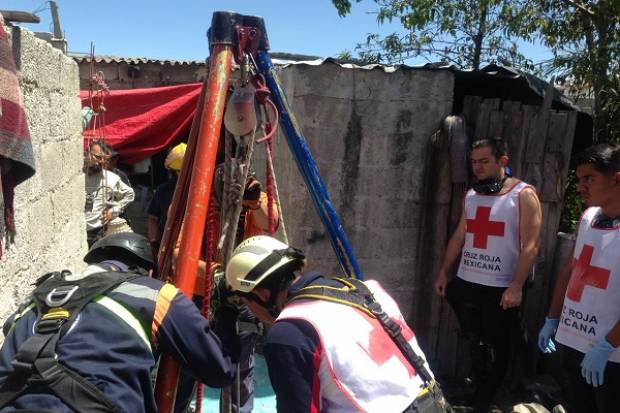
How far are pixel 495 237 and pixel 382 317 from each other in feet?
6.51

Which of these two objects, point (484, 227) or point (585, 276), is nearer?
point (585, 276)

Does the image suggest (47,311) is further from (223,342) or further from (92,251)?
(223,342)

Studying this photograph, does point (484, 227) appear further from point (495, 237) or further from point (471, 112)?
point (471, 112)

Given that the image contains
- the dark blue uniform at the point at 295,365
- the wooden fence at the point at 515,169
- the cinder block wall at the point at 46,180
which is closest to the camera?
the dark blue uniform at the point at 295,365

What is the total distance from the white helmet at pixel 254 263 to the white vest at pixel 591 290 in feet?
5.62

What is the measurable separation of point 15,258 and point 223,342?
0.96 meters

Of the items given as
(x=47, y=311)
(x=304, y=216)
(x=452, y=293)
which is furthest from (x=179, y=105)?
(x=47, y=311)

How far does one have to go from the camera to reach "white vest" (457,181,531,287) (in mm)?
3463

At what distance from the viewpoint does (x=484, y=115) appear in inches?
159

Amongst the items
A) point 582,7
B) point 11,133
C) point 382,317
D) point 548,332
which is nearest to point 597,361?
point 548,332

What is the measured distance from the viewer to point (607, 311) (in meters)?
2.67

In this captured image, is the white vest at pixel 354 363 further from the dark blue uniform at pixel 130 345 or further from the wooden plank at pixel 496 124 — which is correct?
the wooden plank at pixel 496 124

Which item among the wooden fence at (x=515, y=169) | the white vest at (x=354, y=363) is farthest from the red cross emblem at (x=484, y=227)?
the white vest at (x=354, y=363)

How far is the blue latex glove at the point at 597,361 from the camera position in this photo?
2611mm
